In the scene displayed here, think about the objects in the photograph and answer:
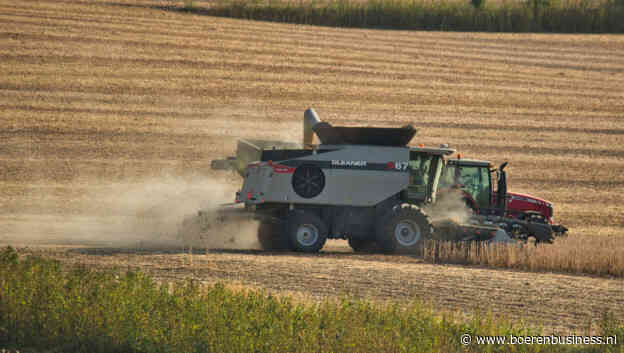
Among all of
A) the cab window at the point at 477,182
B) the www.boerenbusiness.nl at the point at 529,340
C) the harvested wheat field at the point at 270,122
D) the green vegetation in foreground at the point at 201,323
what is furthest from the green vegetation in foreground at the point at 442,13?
the www.boerenbusiness.nl at the point at 529,340

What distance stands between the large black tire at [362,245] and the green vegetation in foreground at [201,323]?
749 centimetres

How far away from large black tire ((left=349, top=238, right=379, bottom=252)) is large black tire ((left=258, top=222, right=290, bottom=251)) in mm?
1901

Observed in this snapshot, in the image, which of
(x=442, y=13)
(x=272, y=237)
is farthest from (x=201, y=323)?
(x=442, y=13)

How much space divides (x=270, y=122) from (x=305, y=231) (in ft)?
39.1

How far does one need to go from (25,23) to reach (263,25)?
10.7 metres

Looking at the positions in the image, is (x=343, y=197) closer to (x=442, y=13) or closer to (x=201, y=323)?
(x=201, y=323)

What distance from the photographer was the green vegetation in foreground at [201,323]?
8359 mm

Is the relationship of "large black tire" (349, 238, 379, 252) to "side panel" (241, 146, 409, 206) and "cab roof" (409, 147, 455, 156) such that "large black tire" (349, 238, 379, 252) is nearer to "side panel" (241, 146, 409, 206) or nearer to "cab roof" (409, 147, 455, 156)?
"side panel" (241, 146, 409, 206)

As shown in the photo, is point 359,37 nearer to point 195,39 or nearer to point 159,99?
point 195,39

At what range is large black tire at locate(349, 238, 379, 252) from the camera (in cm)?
1744

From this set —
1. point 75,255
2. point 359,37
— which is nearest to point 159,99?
point 359,37

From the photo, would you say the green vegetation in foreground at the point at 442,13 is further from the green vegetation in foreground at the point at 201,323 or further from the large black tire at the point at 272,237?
the green vegetation in foreground at the point at 201,323

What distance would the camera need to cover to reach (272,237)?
649 inches

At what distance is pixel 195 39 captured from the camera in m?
34.6
